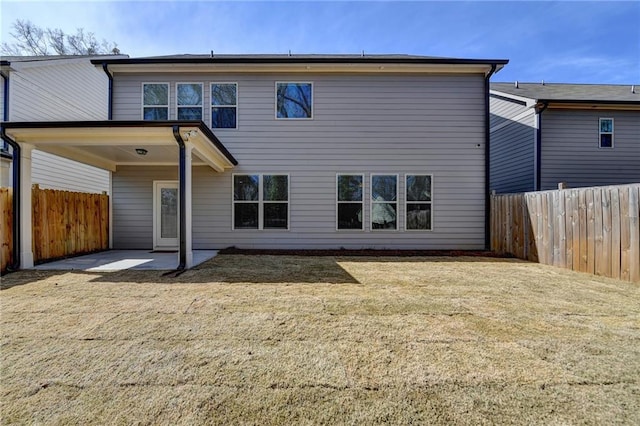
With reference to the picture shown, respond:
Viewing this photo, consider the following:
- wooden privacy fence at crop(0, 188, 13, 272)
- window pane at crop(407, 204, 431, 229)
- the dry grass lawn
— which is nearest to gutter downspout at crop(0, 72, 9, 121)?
wooden privacy fence at crop(0, 188, 13, 272)

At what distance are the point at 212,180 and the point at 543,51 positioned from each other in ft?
44.9

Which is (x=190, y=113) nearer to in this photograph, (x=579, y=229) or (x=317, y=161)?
(x=317, y=161)

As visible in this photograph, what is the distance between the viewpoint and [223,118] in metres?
9.05

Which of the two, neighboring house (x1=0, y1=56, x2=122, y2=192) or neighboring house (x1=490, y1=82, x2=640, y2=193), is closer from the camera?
neighboring house (x1=0, y1=56, x2=122, y2=192)

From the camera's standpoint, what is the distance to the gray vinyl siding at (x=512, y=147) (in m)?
10.1

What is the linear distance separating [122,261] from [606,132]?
15.1 metres

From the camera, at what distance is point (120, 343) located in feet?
9.11

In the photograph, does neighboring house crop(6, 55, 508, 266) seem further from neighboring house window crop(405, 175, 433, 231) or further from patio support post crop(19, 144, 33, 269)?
patio support post crop(19, 144, 33, 269)

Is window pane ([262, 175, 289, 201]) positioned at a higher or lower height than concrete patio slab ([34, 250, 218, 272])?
higher

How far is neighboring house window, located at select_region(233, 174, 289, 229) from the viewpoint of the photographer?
9.01 metres

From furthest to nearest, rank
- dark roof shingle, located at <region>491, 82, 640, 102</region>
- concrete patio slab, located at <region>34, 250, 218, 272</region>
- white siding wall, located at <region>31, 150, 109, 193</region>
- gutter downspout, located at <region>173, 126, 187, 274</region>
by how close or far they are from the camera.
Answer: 1. dark roof shingle, located at <region>491, 82, 640, 102</region>
2. white siding wall, located at <region>31, 150, 109, 193</region>
3. concrete patio slab, located at <region>34, 250, 218, 272</region>
4. gutter downspout, located at <region>173, 126, 187, 274</region>

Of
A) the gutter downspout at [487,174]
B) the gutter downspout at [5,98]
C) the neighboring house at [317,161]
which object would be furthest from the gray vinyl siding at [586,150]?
the gutter downspout at [5,98]

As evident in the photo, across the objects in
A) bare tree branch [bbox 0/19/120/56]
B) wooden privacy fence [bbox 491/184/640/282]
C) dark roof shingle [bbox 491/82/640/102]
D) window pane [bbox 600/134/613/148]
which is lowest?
wooden privacy fence [bbox 491/184/640/282]

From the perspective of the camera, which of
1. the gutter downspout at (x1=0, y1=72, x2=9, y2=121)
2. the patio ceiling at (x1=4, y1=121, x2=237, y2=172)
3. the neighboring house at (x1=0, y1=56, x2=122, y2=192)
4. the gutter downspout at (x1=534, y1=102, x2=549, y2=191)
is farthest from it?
the gutter downspout at (x1=534, y1=102, x2=549, y2=191)
